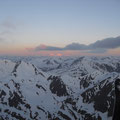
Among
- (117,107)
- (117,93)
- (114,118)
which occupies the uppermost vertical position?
(117,93)

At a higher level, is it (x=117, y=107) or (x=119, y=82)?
(x=119, y=82)

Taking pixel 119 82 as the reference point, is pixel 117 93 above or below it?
below

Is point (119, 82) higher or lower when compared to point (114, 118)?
higher

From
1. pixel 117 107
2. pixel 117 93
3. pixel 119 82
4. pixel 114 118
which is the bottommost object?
pixel 114 118

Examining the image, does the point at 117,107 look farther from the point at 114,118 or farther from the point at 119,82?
the point at 119,82

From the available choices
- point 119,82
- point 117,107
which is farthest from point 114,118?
point 119,82

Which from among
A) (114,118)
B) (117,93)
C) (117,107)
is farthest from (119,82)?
(114,118)

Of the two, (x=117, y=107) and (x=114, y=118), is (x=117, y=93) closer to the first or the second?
(x=117, y=107)

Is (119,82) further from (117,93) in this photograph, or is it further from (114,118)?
(114,118)

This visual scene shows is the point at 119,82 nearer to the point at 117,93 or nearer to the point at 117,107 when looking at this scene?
the point at 117,93
